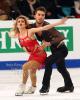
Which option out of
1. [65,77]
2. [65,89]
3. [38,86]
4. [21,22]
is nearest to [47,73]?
[65,77]

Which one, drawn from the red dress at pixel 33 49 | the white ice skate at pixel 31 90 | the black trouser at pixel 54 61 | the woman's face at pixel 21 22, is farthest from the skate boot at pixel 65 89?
the woman's face at pixel 21 22

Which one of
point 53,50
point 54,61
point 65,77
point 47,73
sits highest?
point 53,50

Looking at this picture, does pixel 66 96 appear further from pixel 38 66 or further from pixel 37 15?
pixel 37 15

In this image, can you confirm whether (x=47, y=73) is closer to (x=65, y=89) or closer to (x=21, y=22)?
(x=65, y=89)

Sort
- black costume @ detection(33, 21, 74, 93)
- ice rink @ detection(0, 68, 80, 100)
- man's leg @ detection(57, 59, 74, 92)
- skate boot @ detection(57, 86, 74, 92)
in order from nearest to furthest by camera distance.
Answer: ice rink @ detection(0, 68, 80, 100) < black costume @ detection(33, 21, 74, 93) < man's leg @ detection(57, 59, 74, 92) < skate boot @ detection(57, 86, 74, 92)

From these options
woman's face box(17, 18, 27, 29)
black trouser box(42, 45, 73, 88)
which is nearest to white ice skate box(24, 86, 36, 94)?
black trouser box(42, 45, 73, 88)

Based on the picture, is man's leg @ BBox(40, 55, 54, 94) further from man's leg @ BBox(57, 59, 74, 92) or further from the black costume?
man's leg @ BBox(57, 59, 74, 92)

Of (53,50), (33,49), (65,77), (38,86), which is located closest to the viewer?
(33,49)

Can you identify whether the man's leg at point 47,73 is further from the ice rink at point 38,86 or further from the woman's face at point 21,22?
the woman's face at point 21,22

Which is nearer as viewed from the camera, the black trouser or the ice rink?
the ice rink

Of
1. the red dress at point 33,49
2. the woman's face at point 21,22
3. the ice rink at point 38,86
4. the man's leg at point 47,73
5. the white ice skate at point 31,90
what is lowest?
the ice rink at point 38,86

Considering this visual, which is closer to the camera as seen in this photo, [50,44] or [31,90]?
[50,44]

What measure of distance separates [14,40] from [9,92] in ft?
9.14

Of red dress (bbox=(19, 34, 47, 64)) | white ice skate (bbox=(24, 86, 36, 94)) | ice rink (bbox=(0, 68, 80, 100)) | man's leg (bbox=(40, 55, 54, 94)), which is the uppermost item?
red dress (bbox=(19, 34, 47, 64))
